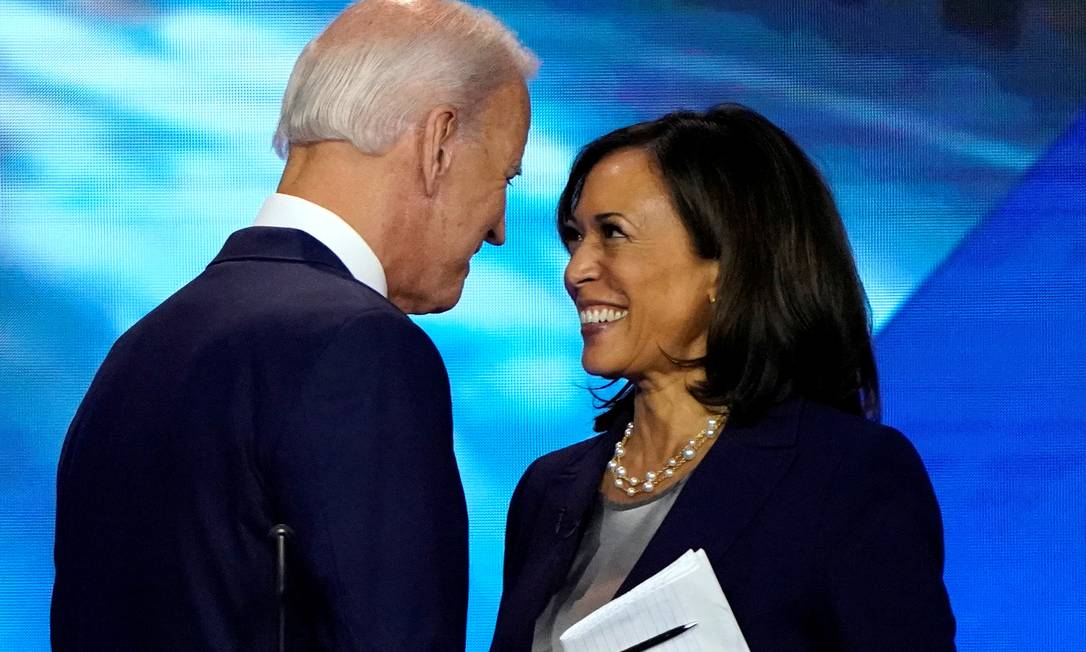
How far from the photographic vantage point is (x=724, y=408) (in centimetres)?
217

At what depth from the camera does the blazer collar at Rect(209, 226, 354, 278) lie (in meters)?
1.48

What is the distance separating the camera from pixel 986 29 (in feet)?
12.3

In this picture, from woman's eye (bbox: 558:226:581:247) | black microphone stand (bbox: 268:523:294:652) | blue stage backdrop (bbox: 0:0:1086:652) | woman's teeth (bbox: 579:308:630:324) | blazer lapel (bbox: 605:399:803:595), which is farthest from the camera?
blue stage backdrop (bbox: 0:0:1086:652)

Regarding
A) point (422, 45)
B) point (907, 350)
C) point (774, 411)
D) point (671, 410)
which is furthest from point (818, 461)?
point (907, 350)

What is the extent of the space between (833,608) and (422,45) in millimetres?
863

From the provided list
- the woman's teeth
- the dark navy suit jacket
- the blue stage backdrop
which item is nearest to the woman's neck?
the woman's teeth

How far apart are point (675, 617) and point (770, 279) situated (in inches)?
21.1

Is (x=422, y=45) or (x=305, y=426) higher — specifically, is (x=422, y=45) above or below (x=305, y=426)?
above

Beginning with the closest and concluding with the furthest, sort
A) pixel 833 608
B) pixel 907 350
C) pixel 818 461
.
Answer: pixel 833 608
pixel 818 461
pixel 907 350

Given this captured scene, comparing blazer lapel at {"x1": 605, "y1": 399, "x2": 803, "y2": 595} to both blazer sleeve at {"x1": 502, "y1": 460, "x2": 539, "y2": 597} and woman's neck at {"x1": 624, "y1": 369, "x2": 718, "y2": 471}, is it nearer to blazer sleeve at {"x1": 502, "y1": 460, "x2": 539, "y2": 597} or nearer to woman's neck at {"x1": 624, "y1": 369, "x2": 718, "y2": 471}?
woman's neck at {"x1": 624, "y1": 369, "x2": 718, "y2": 471}

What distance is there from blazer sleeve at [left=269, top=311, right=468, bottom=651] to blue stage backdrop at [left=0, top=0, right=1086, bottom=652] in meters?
2.32

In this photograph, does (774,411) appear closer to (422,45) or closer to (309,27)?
(422,45)

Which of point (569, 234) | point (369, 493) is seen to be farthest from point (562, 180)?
point (369, 493)

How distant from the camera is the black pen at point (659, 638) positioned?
6.03 feet
